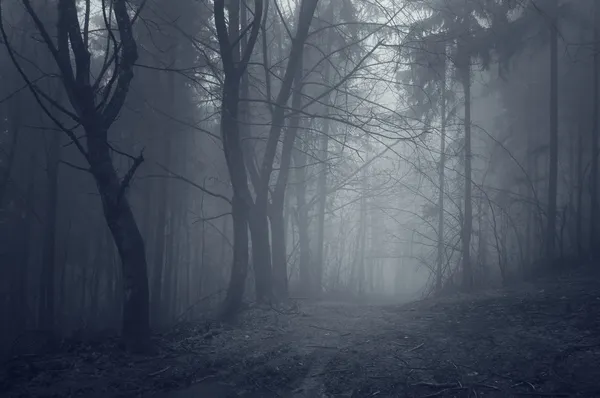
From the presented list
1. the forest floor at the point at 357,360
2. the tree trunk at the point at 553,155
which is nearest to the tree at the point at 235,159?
the forest floor at the point at 357,360

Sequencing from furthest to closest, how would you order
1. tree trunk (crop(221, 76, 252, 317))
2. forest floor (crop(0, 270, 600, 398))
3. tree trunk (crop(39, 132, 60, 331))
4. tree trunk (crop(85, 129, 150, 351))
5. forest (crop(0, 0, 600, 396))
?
tree trunk (crop(39, 132, 60, 331)) < forest (crop(0, 0, 600, 396)) < tree trunk (crop(221, 76, 252, 317)) < tree trunk (crop(85, 129, 150, 351)) < forest floor (crop(0, 270, 600, 398))

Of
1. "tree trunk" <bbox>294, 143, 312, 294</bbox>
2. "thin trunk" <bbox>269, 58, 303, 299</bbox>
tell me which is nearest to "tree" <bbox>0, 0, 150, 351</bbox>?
"thin trunk" <bbox>269, 58, 303, 299</bbox>

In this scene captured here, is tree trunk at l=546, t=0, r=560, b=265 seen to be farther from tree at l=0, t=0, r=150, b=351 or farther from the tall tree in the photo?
tree at l=0, t=0, r=150, b=351

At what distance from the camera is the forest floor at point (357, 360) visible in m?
5.88

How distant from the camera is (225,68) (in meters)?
10.2

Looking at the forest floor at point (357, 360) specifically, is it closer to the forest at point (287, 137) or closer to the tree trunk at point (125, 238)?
the tree trunk at point (125, 238)

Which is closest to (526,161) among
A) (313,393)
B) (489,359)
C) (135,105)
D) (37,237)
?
(135,105)

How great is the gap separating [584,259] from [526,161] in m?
8.69

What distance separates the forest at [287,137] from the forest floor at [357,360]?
1792 mm

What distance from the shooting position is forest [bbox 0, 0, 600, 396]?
12016mm

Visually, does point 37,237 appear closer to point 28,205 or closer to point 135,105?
point 28,205

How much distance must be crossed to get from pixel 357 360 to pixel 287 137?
23.0ft

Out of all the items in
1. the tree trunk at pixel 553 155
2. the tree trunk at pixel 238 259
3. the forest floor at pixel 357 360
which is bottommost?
the forest floor at pixel 357 360

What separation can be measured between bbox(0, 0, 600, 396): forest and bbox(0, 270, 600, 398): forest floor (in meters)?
1.79
